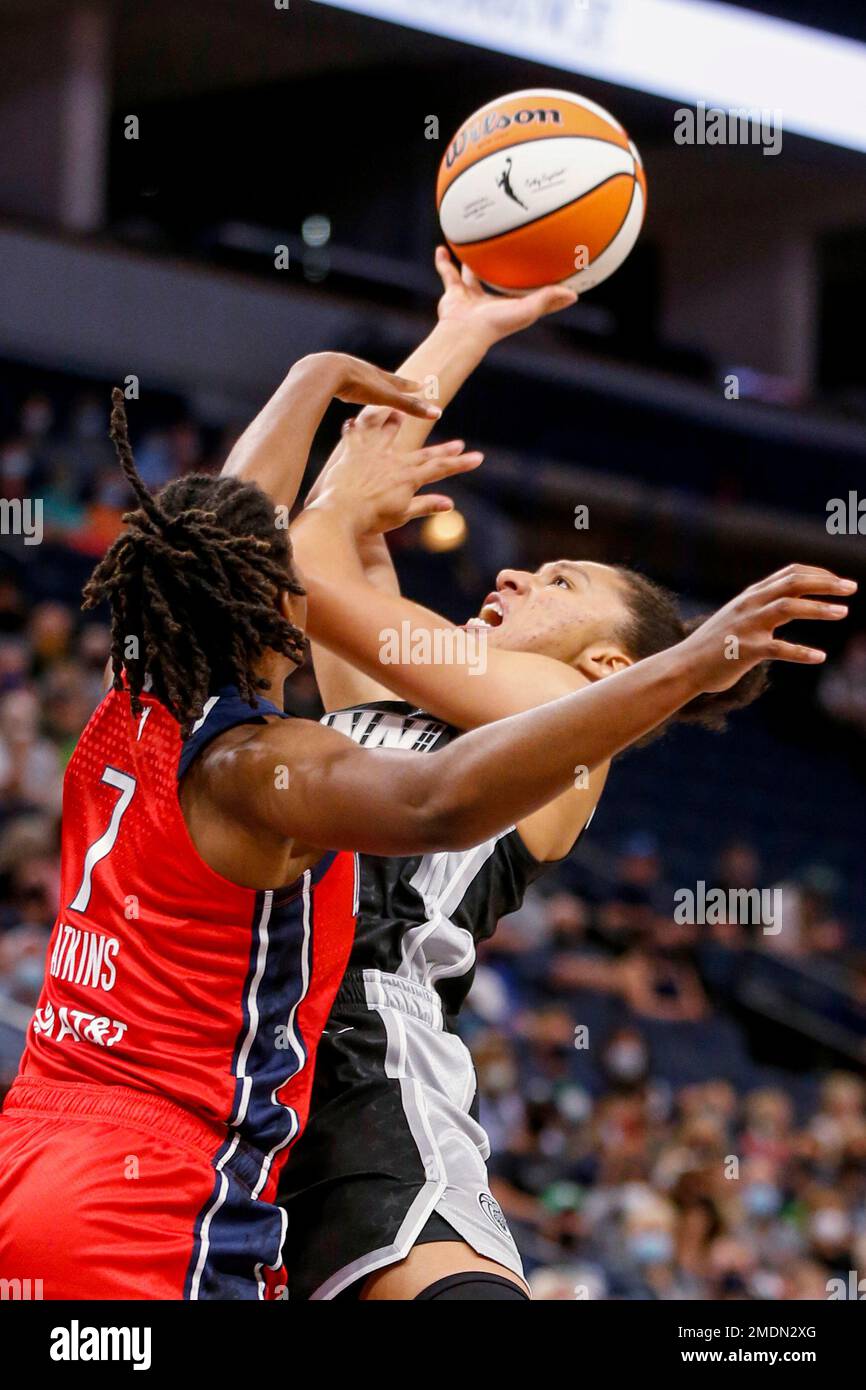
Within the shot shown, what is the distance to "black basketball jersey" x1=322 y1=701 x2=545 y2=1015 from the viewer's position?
9.78 feet

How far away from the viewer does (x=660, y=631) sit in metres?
3.33

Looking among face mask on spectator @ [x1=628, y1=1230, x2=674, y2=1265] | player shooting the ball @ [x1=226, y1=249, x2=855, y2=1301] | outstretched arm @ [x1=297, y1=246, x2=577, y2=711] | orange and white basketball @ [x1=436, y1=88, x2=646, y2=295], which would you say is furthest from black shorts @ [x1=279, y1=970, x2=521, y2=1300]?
face mask on spectator @ [x1=628, y1=1230, x2=674, y2=1265]

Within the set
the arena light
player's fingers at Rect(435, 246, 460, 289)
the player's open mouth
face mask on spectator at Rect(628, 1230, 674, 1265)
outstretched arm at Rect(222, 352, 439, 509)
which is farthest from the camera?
the arena light

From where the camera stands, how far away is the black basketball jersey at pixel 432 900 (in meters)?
2.98

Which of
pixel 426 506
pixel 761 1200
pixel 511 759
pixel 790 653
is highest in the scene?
pixel 426 506

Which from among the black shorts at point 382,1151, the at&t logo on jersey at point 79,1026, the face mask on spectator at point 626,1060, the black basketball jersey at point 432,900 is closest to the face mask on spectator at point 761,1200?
the face mask on spectator at point 626,1060

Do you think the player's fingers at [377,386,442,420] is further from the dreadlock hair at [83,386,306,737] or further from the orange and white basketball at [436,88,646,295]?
the dreadlock hair at [83,386,306,737]

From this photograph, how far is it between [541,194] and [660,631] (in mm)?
934

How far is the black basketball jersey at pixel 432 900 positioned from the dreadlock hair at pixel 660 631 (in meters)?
0.37

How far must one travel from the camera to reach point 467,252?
146 inches

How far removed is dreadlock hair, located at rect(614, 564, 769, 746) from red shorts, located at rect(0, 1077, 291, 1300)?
1170mm

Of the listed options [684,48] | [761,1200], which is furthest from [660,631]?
[684,48]

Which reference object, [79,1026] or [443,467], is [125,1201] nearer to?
[79,1026]
